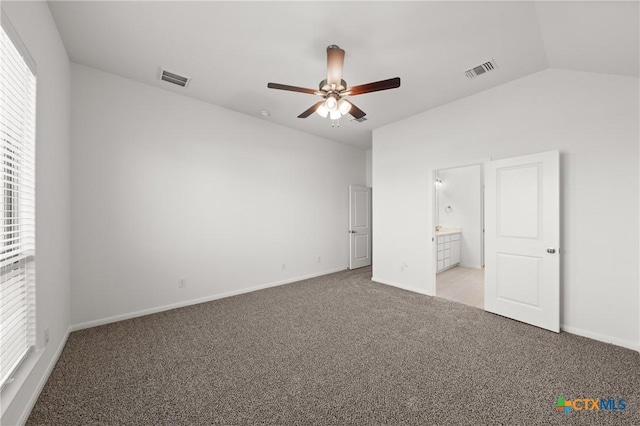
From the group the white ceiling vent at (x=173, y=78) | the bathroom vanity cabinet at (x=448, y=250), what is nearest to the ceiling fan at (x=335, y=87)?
the white ceiling vent at (x=173, y=78)

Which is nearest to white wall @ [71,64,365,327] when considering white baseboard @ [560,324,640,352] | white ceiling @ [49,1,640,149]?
white ceiling @ [49,1,640,149]

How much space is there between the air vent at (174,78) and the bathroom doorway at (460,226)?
4745 millimetres

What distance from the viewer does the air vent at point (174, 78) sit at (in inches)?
121

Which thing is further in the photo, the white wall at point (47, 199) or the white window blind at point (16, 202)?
the white wall at point (47, 199)

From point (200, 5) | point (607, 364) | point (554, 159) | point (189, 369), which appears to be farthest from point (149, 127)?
point (607, 364)

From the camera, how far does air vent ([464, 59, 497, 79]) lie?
2826mm

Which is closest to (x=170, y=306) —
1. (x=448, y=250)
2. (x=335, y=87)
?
(x=335, y=87)

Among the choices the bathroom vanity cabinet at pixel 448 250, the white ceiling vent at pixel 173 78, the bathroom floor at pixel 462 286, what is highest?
the white ceiling vent at pixel 173 78

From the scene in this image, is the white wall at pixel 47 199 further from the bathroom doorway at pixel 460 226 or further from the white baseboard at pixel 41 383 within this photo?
the bathroom doorway at pixel 460 226

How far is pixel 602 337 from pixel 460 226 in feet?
13.9

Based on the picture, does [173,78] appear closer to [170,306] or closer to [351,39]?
[351,39]

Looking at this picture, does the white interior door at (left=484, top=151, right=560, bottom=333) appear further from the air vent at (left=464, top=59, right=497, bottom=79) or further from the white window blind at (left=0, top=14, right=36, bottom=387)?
the white window blind at (left=0, top=14, right=36, bottom=387)

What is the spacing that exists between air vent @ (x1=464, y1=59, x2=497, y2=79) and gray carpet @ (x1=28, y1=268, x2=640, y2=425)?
302 cm

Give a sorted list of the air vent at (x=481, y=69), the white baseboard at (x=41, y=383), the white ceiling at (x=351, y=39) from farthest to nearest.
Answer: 1. the air vent at (x=481, y=69)
2. the white ceiling at (x=351, y=39)
3. the white baseboard at (x=41, y=383)
